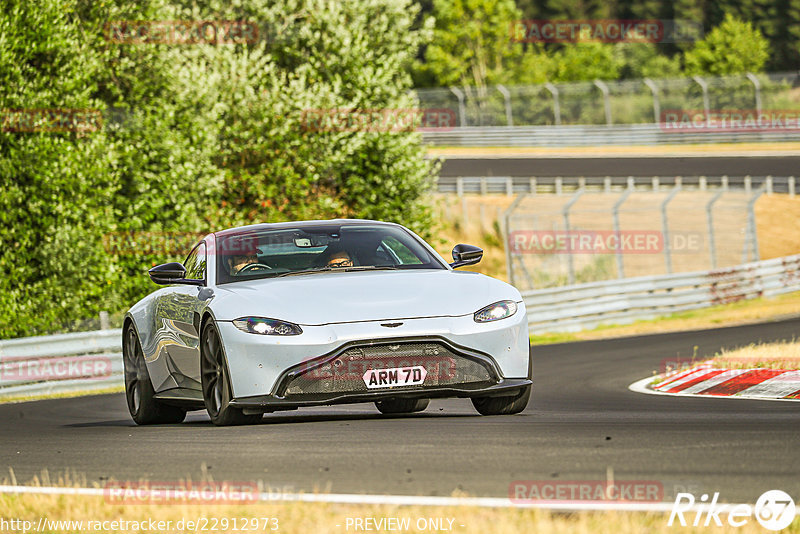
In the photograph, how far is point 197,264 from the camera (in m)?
10.1

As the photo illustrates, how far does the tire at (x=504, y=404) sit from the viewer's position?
29.3ft

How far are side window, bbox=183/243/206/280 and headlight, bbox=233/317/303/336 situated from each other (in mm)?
1415

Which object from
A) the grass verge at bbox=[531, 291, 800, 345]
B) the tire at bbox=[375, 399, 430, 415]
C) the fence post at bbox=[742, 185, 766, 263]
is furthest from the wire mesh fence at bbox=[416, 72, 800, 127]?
the tire at bbox=[375, 399, 430, 415]

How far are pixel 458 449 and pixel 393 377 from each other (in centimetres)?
131

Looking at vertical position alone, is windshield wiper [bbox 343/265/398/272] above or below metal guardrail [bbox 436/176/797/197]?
above

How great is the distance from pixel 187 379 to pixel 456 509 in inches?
185

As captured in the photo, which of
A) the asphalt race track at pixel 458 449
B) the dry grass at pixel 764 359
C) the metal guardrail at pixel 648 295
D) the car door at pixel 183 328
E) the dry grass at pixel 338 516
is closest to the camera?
the dry grass at pixel 338 516

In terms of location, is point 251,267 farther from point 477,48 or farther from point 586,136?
point 477,48

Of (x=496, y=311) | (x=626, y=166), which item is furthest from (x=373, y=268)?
(x=626, y=166)

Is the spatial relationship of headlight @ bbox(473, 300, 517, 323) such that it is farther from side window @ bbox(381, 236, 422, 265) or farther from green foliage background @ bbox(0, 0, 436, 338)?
Result: green foliage background @ bbox(0, 0, 436, 338)

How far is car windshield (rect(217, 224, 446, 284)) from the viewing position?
935 cm

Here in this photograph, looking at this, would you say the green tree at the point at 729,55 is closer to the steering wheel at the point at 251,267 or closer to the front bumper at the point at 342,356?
the steering wheel at the point at 251,267

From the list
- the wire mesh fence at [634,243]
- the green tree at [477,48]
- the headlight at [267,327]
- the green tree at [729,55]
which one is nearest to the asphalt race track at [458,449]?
the headlight at [267,327]

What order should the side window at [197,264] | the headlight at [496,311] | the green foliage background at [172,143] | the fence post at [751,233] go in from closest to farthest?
the headlight at [496,311] < the side window at [197,264] < the green foliage background at [172,143] < the fence post at [751,233]
